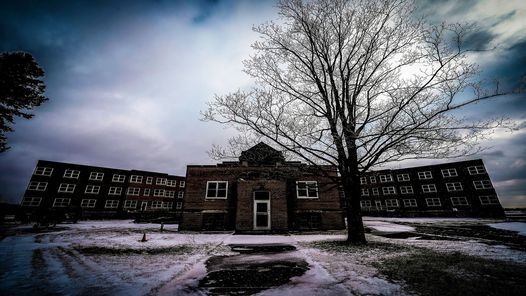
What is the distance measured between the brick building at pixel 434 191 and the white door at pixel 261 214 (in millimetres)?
26810

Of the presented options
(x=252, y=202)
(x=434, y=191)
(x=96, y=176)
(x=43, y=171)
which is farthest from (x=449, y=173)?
(x=43, y=171)

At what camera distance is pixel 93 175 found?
4559cm

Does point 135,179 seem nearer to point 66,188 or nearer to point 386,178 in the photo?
point 66,188

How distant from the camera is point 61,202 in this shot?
41.2 meters

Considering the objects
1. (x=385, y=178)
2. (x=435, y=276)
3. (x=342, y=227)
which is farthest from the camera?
(x=385, y=178)

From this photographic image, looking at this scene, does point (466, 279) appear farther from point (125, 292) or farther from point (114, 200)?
point (114, 200)

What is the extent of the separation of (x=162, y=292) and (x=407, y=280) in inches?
211

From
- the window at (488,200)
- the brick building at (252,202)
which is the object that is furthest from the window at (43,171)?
the window at (488,200)

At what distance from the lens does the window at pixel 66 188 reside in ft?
137

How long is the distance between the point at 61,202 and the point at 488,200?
82534 mm

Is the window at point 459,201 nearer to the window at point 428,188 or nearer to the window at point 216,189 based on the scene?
the window at point 428,188

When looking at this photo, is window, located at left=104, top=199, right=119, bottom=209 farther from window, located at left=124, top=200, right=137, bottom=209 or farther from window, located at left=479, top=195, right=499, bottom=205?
Result: window, located at left=479, top=195, right=499, bottom=205

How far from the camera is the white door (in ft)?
59.9

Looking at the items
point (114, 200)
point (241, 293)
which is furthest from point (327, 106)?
point (114, 200)
